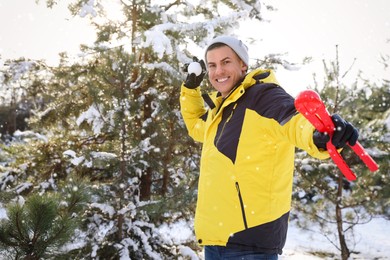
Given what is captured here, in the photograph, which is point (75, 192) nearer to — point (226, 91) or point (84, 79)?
point (226, 91)

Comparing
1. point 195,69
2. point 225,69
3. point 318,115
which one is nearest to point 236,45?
point 225,69

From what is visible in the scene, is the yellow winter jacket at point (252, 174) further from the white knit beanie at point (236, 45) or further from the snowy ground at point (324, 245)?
the snowy ground at point (324, 245)

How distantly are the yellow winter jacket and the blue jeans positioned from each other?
0.10 feet

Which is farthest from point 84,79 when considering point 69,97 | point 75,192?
point 75,192

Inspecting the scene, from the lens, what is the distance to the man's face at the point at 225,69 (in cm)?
216

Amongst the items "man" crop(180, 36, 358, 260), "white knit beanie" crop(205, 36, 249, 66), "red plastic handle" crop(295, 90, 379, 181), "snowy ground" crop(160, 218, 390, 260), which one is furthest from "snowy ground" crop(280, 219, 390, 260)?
"red plastic handle" crop(295, 90, 379, 181)

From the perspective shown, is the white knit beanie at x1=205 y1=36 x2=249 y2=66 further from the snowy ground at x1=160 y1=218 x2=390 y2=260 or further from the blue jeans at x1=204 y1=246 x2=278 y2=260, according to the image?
the snowy ground at x1=160 y1=218 x2=390 y2=260

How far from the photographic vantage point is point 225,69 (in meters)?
2.16

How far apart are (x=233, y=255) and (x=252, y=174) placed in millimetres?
463

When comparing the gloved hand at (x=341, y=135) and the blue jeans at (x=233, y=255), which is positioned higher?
the gloved hand at (x=341, y=135)

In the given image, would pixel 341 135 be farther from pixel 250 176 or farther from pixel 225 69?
pixel 225 69

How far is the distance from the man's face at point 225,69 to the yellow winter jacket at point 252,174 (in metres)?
0.24

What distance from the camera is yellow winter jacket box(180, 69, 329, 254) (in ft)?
5.68

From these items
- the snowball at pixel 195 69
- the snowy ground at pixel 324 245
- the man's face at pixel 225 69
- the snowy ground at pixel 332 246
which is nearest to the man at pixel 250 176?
the man's face at pixel 225 69
